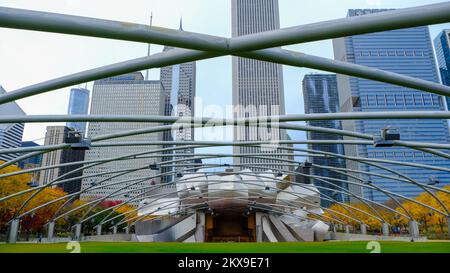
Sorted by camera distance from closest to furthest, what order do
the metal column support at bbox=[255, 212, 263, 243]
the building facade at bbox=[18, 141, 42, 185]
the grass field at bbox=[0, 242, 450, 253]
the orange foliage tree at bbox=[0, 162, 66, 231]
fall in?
the grass field at bbox=[0, 242, 450, 253] → the building facade at bbox=[18, 141, 42, 185] → the orange foliage tree at bbox=[0, 162, 66, 231] → the metal column support at bbox=[255, 212, 263, 243]

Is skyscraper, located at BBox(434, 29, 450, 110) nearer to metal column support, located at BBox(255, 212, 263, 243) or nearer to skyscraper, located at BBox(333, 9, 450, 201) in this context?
skyscraper, located at BBox(333, 9, 450, 201)

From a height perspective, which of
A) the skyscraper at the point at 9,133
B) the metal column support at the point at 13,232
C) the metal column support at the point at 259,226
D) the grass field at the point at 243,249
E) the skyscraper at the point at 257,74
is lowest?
the grass field at the point at 243,249

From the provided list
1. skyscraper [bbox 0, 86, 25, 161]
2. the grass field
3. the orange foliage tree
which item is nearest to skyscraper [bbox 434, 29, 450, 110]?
the orange foliage tree

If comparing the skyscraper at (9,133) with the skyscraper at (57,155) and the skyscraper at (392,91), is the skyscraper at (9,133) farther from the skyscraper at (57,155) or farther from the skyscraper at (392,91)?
the skyscraper at (392,91)

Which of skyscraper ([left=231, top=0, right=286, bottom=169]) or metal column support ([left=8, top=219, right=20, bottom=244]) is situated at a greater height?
skyscraper ([left=231, top=0, right=286, bottom=169])

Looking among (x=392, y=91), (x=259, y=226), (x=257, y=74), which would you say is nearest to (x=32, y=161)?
(x=259, y=226)

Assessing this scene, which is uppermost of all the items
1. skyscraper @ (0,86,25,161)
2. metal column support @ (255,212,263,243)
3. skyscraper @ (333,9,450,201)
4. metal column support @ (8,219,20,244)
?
skyscraper @ (333,9,450,201)

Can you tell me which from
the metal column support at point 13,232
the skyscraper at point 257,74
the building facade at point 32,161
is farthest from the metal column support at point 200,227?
the skyscraper at point 257,74

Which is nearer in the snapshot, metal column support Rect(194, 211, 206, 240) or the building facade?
the building facade

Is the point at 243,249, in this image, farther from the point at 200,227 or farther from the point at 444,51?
the point at 444,51

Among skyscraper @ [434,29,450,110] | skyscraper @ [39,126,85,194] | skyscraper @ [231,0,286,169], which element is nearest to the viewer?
skyscraper @ [39,126,85,194]
